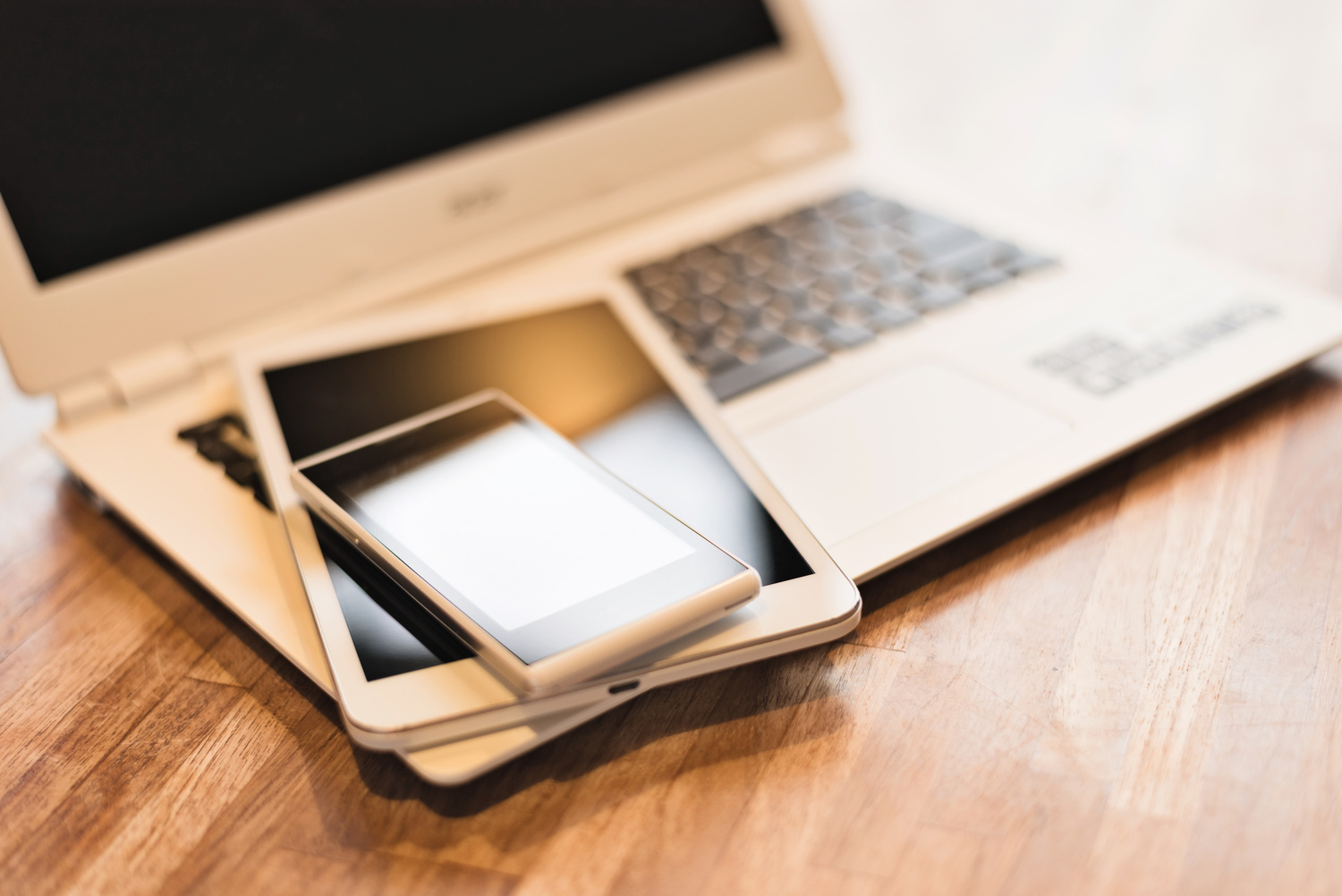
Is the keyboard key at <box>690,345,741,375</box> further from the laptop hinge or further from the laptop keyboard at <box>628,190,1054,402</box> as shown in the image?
the laptop hinge

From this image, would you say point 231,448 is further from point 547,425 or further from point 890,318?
point 890,318

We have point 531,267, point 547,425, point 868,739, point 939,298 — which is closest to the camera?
point 868,739

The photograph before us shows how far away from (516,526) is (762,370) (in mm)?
196

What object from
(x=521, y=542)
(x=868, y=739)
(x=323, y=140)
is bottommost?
(x=868, y=739)

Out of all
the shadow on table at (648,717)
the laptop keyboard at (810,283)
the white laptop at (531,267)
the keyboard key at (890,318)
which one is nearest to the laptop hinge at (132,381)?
the white laptop at (531,267)

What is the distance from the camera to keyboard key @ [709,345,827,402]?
55 centimetres

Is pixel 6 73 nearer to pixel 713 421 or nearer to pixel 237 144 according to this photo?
pixel 237 144

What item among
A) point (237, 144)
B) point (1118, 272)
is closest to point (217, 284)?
point (237, 144)

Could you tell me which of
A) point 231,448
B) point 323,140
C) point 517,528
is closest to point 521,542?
point 517,528

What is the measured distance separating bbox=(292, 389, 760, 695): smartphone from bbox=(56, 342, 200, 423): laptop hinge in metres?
0.16

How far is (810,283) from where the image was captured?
64 cm

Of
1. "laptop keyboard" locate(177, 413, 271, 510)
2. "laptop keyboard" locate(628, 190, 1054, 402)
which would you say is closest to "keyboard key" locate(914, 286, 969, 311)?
"laptop keyboard" locate(628, 190, 1054, 402)

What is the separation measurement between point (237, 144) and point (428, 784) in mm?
397

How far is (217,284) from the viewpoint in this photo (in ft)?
1.98
